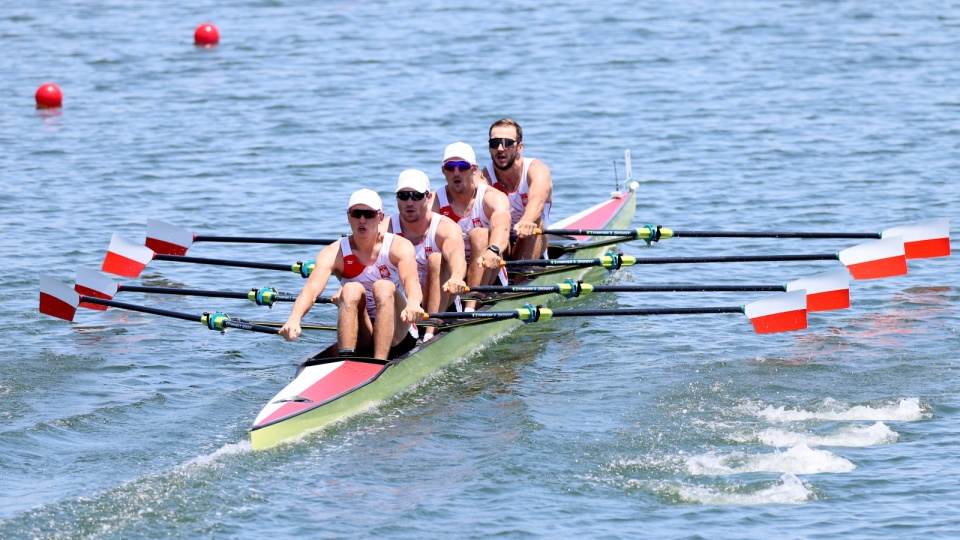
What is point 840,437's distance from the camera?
9.32m

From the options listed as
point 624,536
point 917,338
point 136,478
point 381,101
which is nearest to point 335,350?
→ point 136,478

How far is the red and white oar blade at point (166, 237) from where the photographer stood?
14016 millimetres

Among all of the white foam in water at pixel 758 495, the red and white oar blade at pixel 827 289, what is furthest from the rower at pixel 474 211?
the white foam in water at pixel 758 495

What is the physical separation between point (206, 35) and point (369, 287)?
18.6m

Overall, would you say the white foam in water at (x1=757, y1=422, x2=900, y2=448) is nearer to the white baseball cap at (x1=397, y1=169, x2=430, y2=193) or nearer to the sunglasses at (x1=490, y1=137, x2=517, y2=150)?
the white baseball cap at (x1=397, y1=169, x2=430, y2=193)

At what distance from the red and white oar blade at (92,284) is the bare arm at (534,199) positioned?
154 inches

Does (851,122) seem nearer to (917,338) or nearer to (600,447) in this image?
(917,338)

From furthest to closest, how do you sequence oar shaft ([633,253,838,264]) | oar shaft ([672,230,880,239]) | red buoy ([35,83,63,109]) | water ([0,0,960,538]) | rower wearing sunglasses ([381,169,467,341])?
1. red buoy ([35,83,63,109])
2. oar shaft ([672,230,880,239])
3. oar shaft ([633,253,838,264])
4. rower wearing sunglasses ([381,169,467,341])
5. water ([0,0,960,538])

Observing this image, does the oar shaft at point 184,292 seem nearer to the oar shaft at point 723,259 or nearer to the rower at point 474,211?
the rower at point 474,211

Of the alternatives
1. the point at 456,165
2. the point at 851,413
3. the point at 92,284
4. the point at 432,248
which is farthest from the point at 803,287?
the point at 92,284

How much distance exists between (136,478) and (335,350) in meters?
2.19

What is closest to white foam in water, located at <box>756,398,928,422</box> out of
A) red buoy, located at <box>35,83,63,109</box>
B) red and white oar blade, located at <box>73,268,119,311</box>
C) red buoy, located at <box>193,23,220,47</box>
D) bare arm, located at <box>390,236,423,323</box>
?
bare arm, located at <box>390,236,423,323</box>

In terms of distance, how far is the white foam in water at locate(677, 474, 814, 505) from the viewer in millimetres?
8305

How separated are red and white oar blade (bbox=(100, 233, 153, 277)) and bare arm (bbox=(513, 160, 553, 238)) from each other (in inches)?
154
